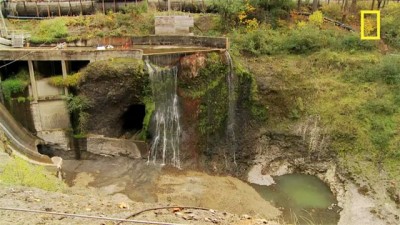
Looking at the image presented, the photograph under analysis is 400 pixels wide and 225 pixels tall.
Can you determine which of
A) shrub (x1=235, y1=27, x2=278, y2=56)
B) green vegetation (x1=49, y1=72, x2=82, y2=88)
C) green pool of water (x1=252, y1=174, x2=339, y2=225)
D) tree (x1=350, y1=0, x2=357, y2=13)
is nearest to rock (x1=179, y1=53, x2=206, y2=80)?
shrub (x1=235, y1=27, x2=278, y2=56)

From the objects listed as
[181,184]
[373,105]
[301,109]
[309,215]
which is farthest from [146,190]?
[373,105]

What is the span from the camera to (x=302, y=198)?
16312 mm

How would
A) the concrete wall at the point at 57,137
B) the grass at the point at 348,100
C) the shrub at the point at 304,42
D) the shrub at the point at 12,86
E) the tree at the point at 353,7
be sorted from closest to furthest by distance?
the grass at the point at 348,100 → the shrub at the point at 12,86 → the concrete wall at the point at 57,137 → the shrub at the point at 304,42 → the tree at the point at 353,7

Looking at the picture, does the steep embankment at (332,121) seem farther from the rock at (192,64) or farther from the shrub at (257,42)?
the rock at (192,64)

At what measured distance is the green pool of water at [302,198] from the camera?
15.0 meters

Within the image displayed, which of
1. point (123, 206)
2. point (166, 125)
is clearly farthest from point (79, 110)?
point (123, 206)

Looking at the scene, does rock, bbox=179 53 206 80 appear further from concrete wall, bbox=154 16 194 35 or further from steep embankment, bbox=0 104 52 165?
steep embankment, bbox=0 104 52 165

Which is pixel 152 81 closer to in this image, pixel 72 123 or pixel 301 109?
pixel 72 123

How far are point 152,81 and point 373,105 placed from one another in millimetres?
10567

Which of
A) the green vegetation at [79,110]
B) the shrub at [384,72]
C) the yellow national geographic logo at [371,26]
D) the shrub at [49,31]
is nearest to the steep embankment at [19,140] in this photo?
the green vegetation at [79,110]

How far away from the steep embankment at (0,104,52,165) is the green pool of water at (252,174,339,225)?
9943 millimetres

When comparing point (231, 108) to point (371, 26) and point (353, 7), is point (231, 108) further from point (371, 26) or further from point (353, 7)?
point (353, 7)

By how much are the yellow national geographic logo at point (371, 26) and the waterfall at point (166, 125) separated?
11.2 metres

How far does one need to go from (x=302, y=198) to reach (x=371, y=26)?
11.9 meters
